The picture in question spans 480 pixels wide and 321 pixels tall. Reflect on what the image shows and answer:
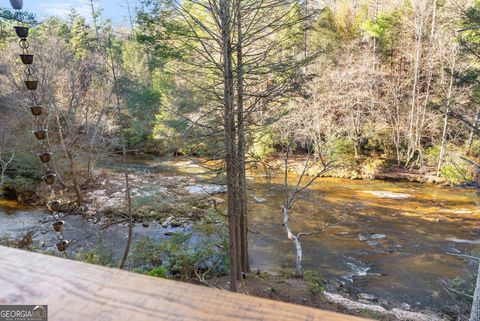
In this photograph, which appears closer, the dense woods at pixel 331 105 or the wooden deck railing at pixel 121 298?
the wooden deck railing at pixel 121 298

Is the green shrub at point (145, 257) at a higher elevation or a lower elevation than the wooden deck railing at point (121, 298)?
lower

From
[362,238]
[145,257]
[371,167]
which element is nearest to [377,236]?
[362,238]

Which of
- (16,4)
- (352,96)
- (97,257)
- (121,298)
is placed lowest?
(97,257)

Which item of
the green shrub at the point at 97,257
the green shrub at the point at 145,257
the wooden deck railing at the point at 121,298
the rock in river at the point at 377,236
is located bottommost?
the rock in river at the point at 377,236

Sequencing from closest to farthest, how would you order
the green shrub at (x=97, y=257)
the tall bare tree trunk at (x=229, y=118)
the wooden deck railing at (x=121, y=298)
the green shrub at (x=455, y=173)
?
the wooden deck railing at (x=121, y=298), the tall bare tree trunk at (x=229, y=118), the green shrub at (x=97, y=257), the green shrub at (x=455, y=173)

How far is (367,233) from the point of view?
987 cm

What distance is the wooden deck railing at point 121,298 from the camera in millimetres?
580

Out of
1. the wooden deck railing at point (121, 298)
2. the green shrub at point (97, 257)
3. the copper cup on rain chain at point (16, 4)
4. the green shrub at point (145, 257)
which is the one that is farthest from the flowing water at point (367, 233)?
the wooden deck railing at point (121, 298)

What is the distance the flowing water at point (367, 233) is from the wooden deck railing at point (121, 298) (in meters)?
6.67

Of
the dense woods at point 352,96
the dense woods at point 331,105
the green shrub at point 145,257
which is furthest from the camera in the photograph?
the dense woods at point 352,96

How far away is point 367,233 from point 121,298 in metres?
10.5

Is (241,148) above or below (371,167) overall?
above

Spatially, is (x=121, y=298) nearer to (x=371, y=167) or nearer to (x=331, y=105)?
(x=331, y=105)

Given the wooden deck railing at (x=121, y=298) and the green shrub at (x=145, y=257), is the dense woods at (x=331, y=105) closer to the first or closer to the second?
the green shrub at (x=145, y=257)
